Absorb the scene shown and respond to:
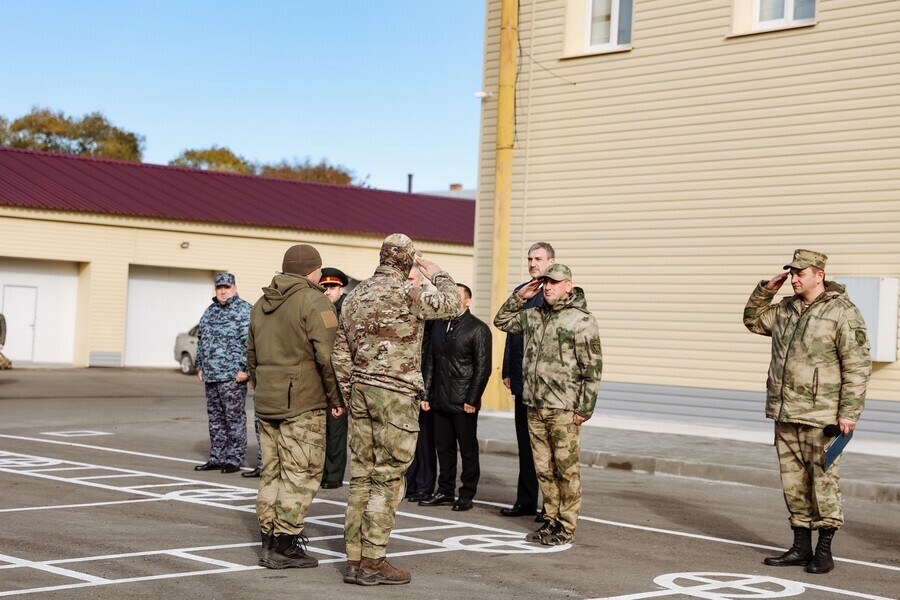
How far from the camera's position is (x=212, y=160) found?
251 feet

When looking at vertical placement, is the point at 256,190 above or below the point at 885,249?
above

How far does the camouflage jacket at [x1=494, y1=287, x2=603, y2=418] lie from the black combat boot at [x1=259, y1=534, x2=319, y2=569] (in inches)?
83.2

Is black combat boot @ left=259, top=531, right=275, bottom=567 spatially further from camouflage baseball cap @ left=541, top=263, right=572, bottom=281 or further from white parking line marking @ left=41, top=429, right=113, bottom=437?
white parking line marking @ left=41, top=429, right=113, bottom=437

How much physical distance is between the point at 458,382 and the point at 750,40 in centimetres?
965

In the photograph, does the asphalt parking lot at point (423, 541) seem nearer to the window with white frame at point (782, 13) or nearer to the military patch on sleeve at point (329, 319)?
the military patch on sleeve at point (329, 319)

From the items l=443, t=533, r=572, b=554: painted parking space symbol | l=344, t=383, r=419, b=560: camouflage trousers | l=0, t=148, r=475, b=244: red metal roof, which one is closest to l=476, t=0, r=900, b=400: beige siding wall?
l=443, t=533, r=572, b=554: painted parking space symbol

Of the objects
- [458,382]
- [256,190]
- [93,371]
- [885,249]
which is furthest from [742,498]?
[256,190]

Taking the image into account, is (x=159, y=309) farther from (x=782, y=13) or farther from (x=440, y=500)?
(x=440, y=500)

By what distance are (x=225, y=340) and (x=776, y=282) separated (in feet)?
20.3

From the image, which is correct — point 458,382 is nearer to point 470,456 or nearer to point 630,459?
point 470,456

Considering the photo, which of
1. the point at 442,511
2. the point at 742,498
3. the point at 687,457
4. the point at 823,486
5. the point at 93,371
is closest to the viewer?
the point at 823,486

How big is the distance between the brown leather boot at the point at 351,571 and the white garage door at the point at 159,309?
29214mm

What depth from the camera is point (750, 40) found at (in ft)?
61.5

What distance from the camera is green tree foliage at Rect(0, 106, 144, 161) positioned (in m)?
66.8
